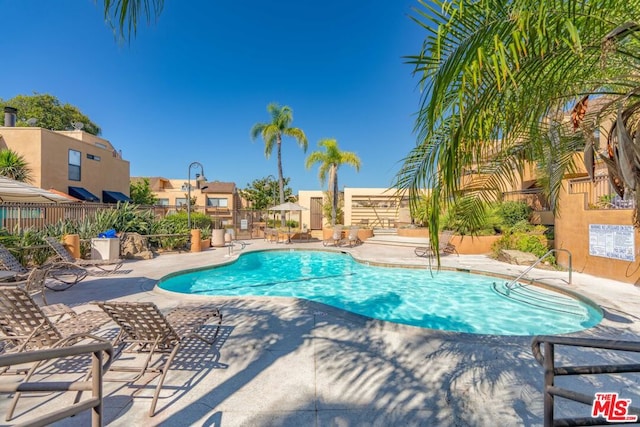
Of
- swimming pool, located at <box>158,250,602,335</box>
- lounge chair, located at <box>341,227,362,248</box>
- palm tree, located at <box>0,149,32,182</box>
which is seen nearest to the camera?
swimming pool, located at <box>158,250,602,335</box>

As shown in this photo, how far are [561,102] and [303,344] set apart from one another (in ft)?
13.7

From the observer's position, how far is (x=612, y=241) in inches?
315

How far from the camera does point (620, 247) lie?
7.80 meters

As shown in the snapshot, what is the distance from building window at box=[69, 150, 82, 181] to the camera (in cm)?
1920

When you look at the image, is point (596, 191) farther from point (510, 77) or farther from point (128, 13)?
point (128, 13)

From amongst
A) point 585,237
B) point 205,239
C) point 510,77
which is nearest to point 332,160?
point 205,239

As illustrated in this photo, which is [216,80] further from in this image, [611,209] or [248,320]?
[611,209]

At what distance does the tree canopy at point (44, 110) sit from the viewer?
30.6 meters

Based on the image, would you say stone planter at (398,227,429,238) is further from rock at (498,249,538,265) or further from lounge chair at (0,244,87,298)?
lounge chair at (0,244,87,298)

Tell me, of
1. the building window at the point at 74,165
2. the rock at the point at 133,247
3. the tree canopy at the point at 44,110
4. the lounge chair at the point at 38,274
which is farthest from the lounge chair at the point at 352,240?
the tree canopy at the point at 44,110

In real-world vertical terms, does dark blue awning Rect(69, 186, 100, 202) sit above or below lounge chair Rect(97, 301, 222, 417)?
above

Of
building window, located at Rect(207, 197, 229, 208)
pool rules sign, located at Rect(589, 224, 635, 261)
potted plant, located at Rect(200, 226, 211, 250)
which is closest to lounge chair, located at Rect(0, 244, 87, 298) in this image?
potted plant, located at Rect(200, 226, 211, 250)

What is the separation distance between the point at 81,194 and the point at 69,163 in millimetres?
2171

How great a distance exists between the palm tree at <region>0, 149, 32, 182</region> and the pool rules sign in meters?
25.8
